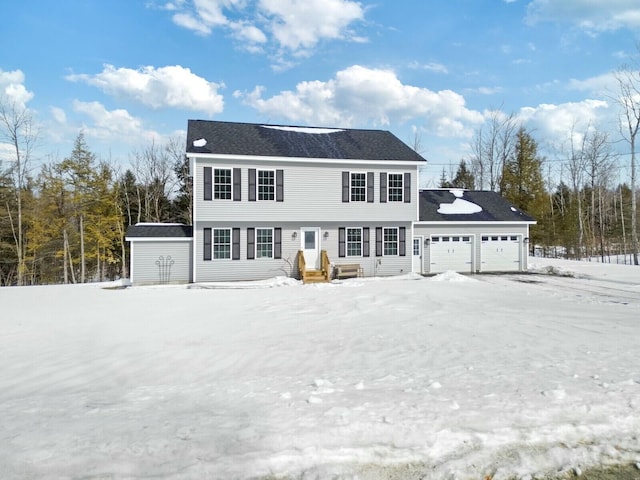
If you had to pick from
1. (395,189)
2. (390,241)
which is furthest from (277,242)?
(395,189)

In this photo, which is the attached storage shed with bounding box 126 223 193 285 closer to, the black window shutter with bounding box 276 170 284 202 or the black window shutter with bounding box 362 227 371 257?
the black window shutter with bounding box 276 170 284 202

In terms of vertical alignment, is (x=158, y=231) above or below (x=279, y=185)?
below

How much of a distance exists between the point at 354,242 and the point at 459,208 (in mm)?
6604

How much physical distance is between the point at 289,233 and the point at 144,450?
14.3 m

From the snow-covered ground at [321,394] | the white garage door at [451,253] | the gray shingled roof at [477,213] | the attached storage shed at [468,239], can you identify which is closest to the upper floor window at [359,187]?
the attached storage shed at [468,239]

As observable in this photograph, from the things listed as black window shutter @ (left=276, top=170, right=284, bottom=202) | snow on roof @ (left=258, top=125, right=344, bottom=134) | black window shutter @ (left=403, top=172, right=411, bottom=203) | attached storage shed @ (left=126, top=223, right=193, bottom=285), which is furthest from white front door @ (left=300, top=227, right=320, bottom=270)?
snow on roof @ (left=258, top=125, right=344, bottom=134)

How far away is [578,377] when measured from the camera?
4734mm

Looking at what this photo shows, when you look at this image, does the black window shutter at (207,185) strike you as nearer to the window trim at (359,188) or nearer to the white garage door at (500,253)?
the window trim at (359,188)

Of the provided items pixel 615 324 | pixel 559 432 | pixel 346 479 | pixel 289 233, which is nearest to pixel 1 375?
pixel 346 479

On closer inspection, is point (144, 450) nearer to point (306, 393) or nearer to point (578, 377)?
point (306, 393)

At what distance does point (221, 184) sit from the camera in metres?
16.5

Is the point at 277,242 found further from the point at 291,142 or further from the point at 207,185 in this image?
the point at 291,142

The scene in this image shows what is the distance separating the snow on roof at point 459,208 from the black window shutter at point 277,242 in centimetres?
851

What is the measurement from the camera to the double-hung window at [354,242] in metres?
17.9
